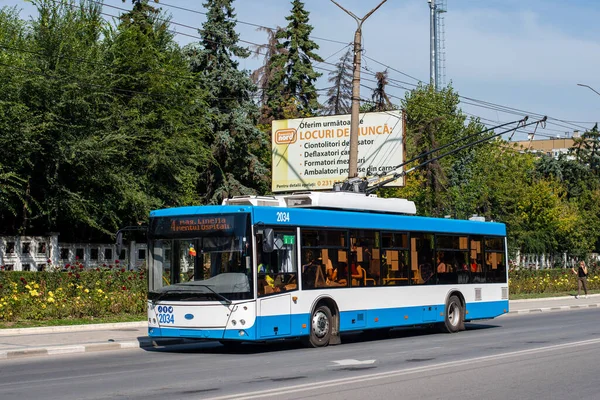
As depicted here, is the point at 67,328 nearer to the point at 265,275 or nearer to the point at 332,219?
the point at 265,275

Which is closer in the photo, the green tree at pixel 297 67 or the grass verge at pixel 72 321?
the grass verge at pixel 72 321

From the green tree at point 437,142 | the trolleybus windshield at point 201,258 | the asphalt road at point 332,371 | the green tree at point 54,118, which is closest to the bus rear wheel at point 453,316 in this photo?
the asphalt road at point 332,371

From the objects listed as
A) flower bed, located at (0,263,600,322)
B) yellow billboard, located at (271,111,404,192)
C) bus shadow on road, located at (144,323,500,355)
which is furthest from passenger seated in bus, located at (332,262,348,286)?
yellow billboard, located at (271,111,404,192)

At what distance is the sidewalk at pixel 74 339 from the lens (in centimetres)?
1694

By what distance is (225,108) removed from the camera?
43.4 m

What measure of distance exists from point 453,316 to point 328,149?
48.4 feet

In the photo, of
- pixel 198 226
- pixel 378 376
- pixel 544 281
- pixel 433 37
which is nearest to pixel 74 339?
pixel 198 226

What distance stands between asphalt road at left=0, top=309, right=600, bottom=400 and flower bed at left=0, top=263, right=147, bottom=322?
5.03 metres

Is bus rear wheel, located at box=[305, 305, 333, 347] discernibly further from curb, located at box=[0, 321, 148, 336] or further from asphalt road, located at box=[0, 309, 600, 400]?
curb, located at box=[0, 321, 148, 336]

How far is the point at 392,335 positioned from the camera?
22594 millimetres

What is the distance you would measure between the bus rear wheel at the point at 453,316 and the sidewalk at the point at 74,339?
6.73 meters

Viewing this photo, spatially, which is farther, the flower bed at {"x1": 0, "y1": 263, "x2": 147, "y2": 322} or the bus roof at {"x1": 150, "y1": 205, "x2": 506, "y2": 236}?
the flower bed at {"x1": 0, "y1": 263, "x2": 147, "y2": 322}

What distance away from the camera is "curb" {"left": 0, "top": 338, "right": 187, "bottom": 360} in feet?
53.6

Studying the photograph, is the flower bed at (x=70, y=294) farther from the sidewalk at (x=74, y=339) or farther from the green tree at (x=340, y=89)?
the green tree at (x=340, y=89)
